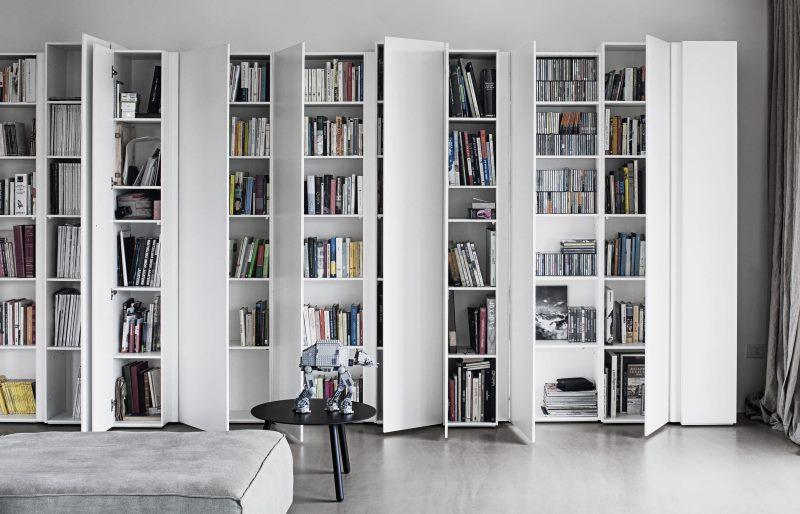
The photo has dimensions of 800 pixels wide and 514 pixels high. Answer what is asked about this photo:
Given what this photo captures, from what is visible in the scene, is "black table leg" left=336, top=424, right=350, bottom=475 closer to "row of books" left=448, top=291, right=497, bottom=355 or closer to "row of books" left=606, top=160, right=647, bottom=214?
"row of books" left=448, top=291, right=497, bottom=355

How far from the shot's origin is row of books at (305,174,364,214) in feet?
19.8

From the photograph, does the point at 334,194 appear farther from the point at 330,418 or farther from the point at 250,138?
the point at 330,418

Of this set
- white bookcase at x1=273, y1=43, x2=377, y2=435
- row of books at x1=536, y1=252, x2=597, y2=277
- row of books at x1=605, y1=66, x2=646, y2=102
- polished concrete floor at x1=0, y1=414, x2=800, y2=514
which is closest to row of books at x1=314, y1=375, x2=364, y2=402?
white bookcase at x1=273, y1=43, x2=377, y2=435

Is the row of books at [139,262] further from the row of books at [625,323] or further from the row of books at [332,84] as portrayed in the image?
the row of books at [625,323]

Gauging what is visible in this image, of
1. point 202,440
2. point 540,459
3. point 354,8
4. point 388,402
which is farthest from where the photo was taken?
point 354,8

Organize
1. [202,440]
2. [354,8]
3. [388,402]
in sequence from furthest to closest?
[354,8] → [388,402] → [202,440]

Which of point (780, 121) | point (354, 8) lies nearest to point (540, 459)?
point (780, 121)

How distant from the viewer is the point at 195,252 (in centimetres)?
596

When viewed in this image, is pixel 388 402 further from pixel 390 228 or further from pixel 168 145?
pixel 168 145

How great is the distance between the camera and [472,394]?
5984 millimetres

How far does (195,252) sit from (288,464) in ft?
7.69

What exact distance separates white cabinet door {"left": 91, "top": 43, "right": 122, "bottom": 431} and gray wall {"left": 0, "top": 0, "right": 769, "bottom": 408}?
558 millimetres

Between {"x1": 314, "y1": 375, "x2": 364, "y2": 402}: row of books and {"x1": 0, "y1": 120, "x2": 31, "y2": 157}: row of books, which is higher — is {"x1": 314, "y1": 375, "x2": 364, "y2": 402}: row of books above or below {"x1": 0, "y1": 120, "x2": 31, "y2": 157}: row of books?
below

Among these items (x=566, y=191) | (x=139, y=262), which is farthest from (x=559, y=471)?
(x=139, y=262)
